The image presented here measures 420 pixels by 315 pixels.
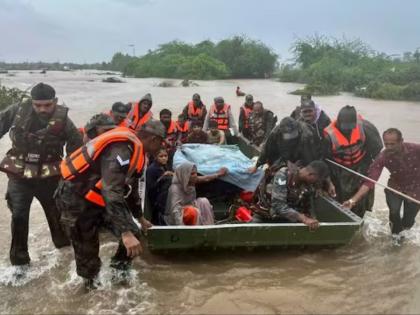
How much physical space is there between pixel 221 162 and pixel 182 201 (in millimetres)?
1233

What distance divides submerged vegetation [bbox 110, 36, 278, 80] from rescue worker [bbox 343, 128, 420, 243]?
4239cm

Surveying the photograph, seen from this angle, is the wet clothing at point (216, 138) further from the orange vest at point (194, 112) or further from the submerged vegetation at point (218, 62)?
the submerged vegetation at point (218, 62)

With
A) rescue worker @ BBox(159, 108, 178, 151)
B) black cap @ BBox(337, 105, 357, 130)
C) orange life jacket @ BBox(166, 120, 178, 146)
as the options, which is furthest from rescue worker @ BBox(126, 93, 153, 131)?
black cap @ BBox(337, 105, 357, 130)

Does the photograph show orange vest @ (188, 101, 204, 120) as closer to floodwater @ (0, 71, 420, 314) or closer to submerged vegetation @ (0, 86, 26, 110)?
floodwater @ (0, 71, 420, 314)

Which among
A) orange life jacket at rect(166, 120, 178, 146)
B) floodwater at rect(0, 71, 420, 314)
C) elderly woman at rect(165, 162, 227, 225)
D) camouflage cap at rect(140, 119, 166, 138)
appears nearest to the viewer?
camouflage cap at rect(140, 119, 166, 138)

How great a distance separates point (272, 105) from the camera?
23359 mm

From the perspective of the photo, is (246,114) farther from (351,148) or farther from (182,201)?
(182,201)

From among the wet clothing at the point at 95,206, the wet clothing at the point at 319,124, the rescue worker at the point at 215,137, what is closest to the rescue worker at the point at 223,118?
the rescue worker at the point at 215,137

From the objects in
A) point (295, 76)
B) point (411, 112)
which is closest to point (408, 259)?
point (411, 112)

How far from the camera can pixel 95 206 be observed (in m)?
3.48

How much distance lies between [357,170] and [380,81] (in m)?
26.5

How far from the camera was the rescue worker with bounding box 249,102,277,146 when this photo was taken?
28.7 ft

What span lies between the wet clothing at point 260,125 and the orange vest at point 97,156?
551 centimetres

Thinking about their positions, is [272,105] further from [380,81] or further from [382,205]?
[382,205]
